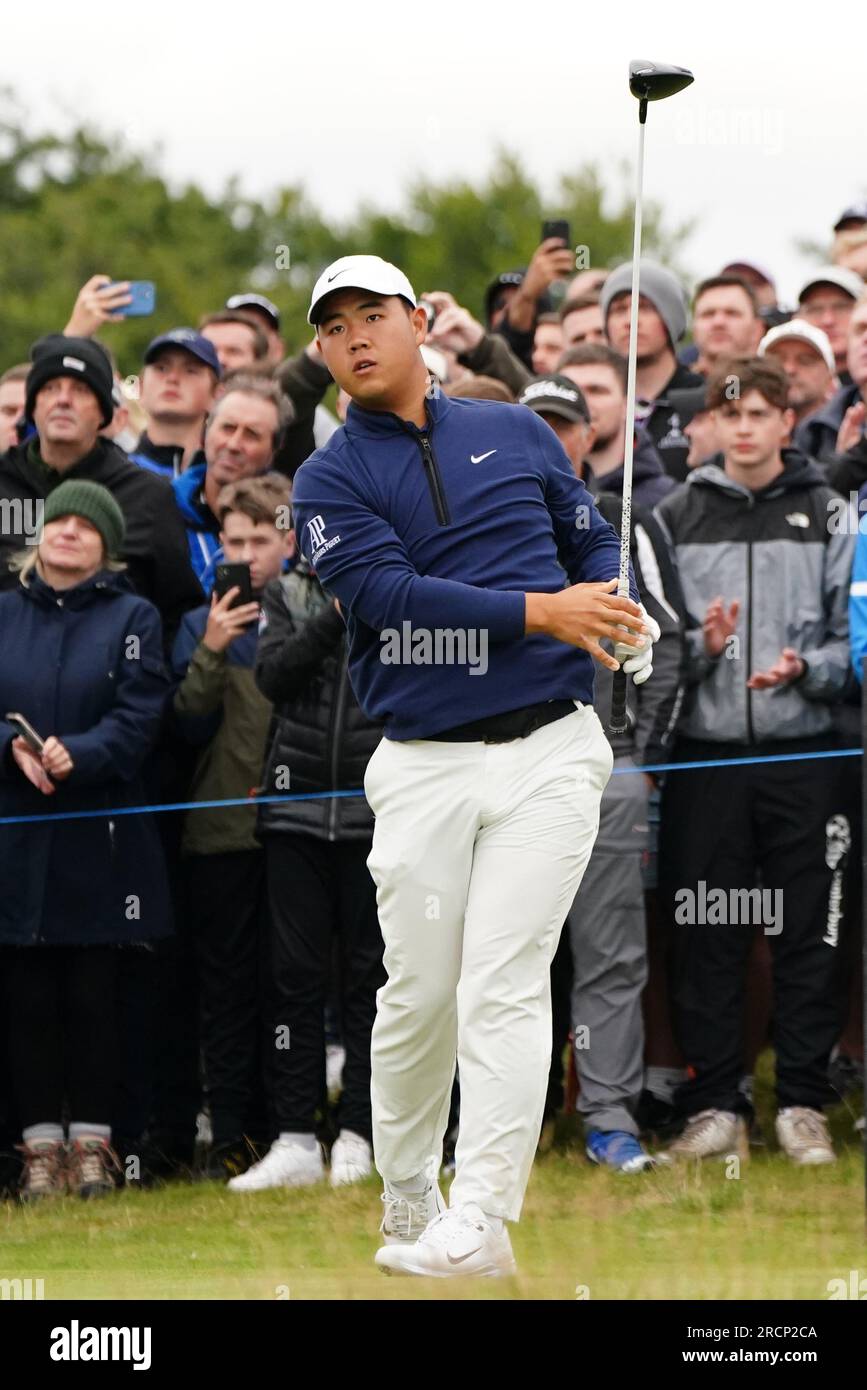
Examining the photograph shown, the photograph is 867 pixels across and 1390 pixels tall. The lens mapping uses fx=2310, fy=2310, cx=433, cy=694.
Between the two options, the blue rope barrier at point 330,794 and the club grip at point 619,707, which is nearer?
the club grip at point 619,707

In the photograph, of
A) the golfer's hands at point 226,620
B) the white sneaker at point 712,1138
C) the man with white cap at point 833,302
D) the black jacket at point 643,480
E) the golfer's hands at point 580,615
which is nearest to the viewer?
the golfer's hands at point 580,615

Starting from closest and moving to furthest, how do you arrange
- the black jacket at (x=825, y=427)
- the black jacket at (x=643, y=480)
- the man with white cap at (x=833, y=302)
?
the black jacket at (x=643, y=480) < the black jacket at (x=825, y=427) < the man with white cap at (x=833, y=302)

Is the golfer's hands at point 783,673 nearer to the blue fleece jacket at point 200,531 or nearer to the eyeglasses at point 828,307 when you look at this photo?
the blue fleece jacket at point 200,531

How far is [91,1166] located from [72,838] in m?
1.22

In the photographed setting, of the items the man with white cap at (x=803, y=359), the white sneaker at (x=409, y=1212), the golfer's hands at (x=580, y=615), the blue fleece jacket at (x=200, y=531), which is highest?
the man with white cap at (x=803, y=359)

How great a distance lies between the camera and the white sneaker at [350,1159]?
830 centimetres

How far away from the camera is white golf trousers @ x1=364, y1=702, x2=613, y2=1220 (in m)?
6.10

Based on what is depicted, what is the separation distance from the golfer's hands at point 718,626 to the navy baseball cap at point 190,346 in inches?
120

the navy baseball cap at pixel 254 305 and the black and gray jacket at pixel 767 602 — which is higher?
the navy baseball cap at pixel 254 305

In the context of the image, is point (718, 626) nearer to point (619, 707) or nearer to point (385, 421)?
point (619, 707)

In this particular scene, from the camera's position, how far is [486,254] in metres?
53.2

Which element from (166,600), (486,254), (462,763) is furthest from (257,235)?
(462,763)

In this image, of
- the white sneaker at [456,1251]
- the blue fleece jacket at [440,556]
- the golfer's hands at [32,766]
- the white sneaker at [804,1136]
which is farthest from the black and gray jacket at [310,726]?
the white sneaker at [456,1251]

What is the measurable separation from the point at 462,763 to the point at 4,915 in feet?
9.99
